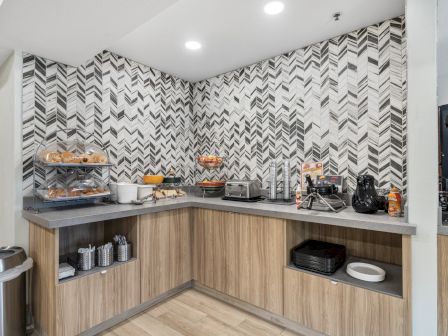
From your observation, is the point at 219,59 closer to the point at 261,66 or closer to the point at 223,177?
the point at 261,66

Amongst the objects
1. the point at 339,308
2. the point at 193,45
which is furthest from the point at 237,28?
the point at 339,308

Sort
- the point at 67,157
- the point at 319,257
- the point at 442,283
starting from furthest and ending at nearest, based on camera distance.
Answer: the point at 67,157, the point at 319,257, the point at 442,283

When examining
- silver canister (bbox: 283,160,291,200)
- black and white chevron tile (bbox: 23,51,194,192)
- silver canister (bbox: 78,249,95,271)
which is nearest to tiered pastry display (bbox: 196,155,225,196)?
black and white chevron tile (bbox: 23,51,194,192)

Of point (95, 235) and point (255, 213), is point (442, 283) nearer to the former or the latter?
point (255, 213)

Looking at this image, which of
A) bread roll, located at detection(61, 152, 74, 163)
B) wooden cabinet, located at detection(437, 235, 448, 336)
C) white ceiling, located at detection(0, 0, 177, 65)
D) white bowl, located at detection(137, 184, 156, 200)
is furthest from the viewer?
white bowl, located at detection(137, 184, 156, 200)

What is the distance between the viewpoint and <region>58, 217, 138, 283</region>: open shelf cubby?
2104 millimetres

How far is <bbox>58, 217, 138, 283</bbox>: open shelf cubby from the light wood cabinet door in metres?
0.08

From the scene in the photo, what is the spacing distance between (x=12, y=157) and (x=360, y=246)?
113 inches

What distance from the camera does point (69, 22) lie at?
1627 mm

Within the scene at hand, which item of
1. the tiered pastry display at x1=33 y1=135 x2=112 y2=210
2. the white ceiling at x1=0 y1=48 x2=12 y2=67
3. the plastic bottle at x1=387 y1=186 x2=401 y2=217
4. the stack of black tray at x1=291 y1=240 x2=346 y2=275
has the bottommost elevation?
the stack of black tray at x1=291 y1=240 x2=346 y2=275

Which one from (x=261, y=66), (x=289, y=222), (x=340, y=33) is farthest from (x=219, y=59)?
(x=289, y=222)

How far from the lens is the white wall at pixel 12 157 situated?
1.97 meters

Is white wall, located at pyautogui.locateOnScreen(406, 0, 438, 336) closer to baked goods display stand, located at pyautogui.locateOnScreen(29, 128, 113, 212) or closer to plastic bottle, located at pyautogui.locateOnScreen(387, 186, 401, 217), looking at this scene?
plastic bottle, located at pyautogui.locateOnScreen(387, 186, 401, 217)

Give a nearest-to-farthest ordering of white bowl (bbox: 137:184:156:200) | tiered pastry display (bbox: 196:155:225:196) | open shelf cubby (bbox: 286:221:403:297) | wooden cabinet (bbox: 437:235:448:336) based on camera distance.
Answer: wooden cabinet (bbox: 437:235:448:336)
open shelf cubby (bbox: 286:221:403:297)
white bowl (bbox: 137:184:156:200)
tiered pastry display (bbox: 196:155:225:196)
